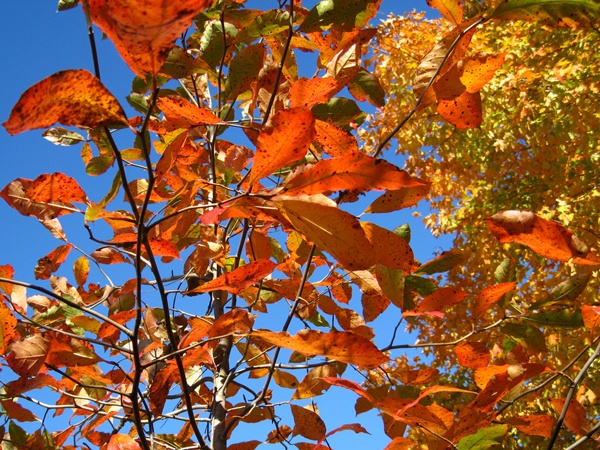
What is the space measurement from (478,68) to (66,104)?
0.50m

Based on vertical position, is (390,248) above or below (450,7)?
below

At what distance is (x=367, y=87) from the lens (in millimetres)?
898

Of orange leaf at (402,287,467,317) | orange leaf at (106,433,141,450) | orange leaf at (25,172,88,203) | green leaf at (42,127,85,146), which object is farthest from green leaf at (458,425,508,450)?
green leaf at (42,127,85,146)

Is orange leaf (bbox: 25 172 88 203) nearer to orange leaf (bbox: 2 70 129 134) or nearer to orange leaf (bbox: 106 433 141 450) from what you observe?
orange leaf (bbox: 2 70 129 134)

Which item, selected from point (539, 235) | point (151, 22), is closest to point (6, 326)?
point (151, 22)

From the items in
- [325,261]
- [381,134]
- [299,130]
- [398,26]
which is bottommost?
[299,130]

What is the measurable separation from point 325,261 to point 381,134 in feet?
13.2

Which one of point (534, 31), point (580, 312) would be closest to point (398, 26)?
point (534, 31)

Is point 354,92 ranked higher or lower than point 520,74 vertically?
lower

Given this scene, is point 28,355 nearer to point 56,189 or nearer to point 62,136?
point 56,189

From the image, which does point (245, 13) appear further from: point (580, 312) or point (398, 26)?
point (398, 26)

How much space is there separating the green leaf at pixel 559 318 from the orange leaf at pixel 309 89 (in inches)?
21.1

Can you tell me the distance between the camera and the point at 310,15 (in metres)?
0.67

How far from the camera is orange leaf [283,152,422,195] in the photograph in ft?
1.41
